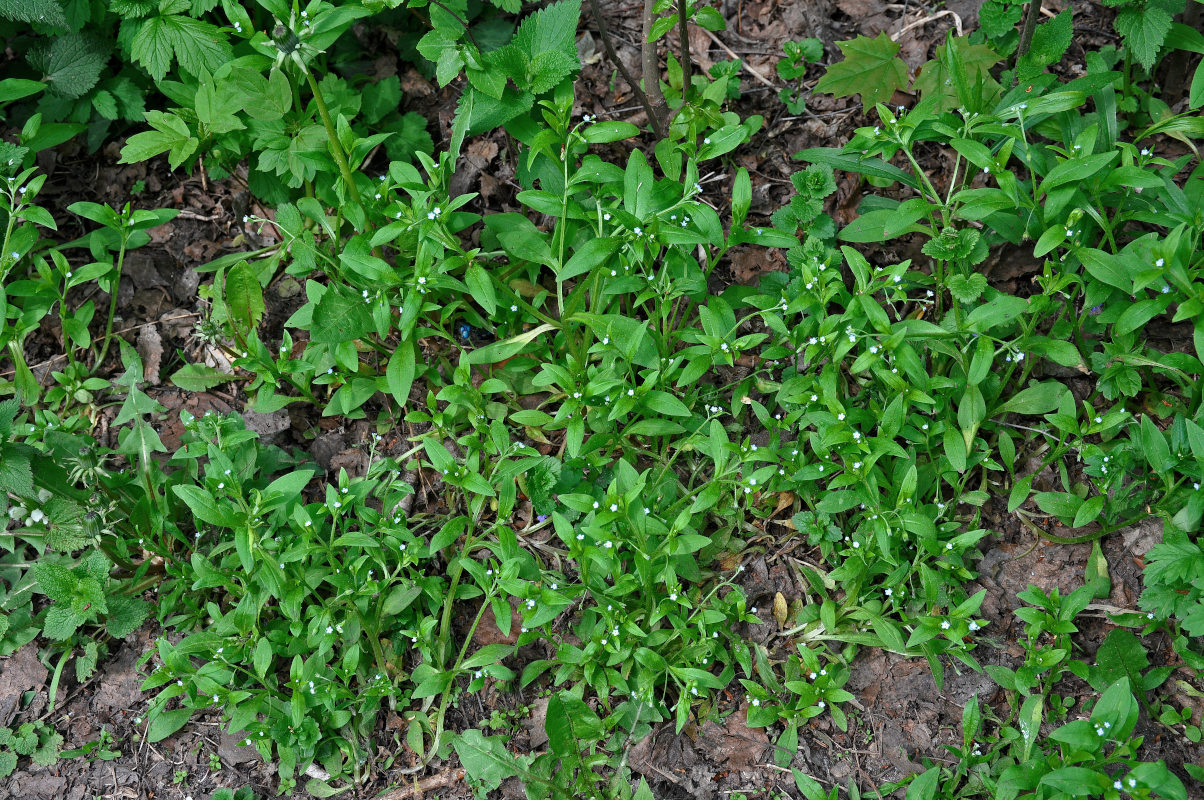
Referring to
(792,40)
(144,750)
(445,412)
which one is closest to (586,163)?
(445,412)

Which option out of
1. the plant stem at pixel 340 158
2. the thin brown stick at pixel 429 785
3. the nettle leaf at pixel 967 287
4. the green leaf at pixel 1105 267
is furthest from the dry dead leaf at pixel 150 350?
the green leaf at pixel 1105 267

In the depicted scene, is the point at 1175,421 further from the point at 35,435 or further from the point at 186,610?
the point at 35,435

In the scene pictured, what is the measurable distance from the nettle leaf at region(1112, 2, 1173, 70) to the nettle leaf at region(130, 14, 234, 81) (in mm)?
3413

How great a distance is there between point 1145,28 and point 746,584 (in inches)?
97.4

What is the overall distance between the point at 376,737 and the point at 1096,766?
219 centimetres

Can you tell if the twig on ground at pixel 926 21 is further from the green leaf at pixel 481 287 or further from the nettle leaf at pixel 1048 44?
the green leaf at pixel 481 287

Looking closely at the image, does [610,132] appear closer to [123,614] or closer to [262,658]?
[262,658]

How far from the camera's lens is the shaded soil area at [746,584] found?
9.29 ft

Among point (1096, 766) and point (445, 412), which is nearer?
point (1096, 766)

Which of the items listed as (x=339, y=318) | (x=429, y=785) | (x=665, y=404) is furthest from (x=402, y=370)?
(x=429, y=785)

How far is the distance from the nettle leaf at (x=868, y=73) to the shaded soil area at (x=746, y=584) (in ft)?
0.84

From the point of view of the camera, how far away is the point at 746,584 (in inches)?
123

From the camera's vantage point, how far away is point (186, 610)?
126 inches

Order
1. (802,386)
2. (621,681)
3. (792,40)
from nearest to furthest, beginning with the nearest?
(621,681)
(802,386)
(792,40)
